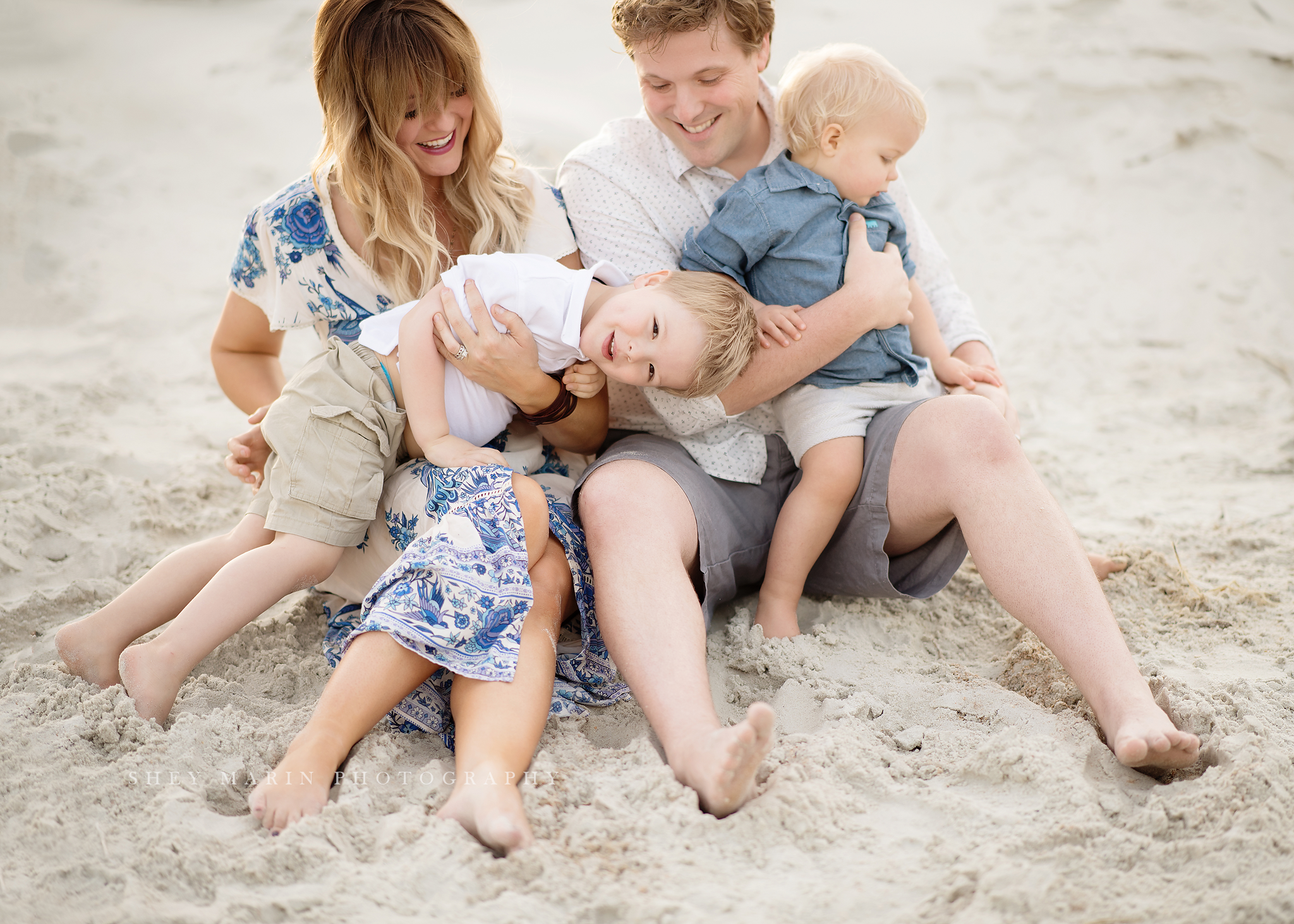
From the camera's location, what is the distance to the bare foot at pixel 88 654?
204 cm

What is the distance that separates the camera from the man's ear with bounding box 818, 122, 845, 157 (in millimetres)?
2270

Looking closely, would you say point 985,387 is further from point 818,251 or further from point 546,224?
Result: point 546,224

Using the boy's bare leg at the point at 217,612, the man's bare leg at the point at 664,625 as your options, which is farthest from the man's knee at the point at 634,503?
the boy's bare leg at the point at 217,612

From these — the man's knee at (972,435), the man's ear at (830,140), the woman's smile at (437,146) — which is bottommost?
the man's knee at (972,435)

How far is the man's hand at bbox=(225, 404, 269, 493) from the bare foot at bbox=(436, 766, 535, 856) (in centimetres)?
103

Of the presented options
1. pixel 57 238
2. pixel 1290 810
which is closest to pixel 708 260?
pixel 1290 810

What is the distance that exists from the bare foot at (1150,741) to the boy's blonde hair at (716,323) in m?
1.04

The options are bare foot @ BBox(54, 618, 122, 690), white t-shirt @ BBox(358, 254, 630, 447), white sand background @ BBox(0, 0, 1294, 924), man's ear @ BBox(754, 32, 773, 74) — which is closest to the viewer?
white sand background @ BBox(0, 0, 1294, 924)

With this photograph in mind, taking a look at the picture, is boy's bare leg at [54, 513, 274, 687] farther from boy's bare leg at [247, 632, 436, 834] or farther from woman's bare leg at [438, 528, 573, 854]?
woman's bare leg at [438, 528, 573, 854]

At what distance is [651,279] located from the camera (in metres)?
2.25

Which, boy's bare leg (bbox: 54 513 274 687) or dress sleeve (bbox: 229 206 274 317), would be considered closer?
boy's bare leg (bbox: 54 513 274 687)

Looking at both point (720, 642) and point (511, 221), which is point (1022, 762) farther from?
point (511, 221)

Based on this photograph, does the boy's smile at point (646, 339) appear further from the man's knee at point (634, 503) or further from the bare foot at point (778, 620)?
the bare foot at point (778, 620)

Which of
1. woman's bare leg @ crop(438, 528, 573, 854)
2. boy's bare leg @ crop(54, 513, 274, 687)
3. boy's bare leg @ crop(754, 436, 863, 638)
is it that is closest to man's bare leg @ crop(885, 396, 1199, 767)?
boy's bare leg @ crop(754, 436, 863, 638)
